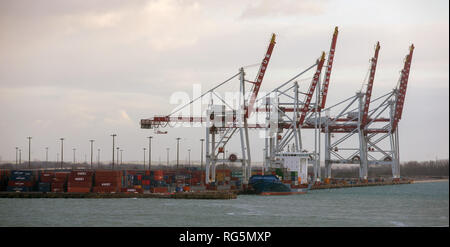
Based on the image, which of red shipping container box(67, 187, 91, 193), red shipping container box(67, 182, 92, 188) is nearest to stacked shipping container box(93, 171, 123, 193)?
red shipping container box(67, 182, 92, 188)

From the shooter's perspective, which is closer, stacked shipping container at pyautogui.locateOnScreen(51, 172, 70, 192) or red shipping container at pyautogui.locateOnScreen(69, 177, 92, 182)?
red shipping container at pyautogui.locateOnScreen(69, 177, 92, 182)

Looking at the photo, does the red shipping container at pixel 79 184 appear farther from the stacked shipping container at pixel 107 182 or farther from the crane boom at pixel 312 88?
the crane boom at pixel 312 88

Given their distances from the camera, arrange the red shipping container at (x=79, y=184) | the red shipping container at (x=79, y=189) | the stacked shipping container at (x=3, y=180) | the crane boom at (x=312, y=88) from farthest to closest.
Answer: the crane boom at (x=312, y=88) < the stacked shipping container at (x=3, y=180) < the red shipping container at (x=79, y=184) < the red shipping container at (x=79, y=189)

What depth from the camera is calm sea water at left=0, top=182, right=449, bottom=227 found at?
42.8 m

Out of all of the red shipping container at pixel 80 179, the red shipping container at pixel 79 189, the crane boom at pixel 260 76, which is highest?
the crane boom at pixel 260 76

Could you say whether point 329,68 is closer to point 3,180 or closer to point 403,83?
point 403,83

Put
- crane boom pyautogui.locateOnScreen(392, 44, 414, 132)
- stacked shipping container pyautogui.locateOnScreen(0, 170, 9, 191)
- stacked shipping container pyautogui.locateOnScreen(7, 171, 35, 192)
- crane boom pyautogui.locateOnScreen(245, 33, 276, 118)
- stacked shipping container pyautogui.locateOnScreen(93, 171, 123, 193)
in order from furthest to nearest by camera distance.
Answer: crane boom pyautogui.locateOnScreen(392, 44, 414, 132), crane boom pyautogui.locateOnScreen(245, 33, 276, 118), stacked shipping container pyautogui.locateOnScreen(0, 170, 9, 191), stacked shipping container pyautogui.locateOnScreen(7, 171, 35, 192), stacked shipping container pyautogui.locateOnScreen(93, 171, 123, 193)

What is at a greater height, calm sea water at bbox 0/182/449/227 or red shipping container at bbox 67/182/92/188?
red shipping container at bbox 67/182/92/188

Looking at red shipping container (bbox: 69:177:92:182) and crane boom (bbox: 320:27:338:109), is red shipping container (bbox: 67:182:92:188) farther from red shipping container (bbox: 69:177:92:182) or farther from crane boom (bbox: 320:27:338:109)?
crane boom (bbox: 320:27:338:109)

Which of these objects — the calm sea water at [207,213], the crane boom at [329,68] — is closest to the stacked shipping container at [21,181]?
the calm sea water at [207,213]

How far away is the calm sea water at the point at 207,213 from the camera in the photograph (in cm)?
4278

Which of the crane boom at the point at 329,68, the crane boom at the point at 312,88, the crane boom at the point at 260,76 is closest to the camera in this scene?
the crane boom at the point at 260,76

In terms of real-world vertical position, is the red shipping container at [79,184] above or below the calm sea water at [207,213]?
above
